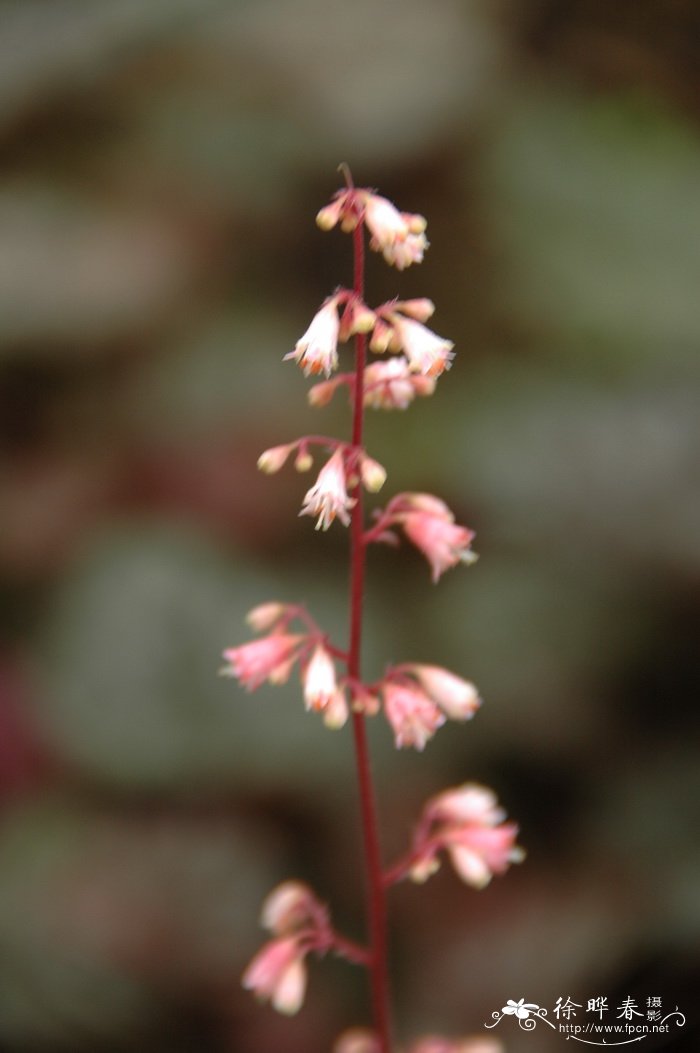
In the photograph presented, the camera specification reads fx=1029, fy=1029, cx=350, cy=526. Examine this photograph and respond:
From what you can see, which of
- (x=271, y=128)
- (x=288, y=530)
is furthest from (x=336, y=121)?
(x=288, y=530)

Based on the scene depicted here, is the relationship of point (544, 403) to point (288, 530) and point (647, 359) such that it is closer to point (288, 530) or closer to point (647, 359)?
point (647, 359)

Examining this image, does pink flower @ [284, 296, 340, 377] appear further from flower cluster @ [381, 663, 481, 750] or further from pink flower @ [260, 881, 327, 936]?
pink flower @ [260, 881, 327, 936]

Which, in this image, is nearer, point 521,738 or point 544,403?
point 521,738

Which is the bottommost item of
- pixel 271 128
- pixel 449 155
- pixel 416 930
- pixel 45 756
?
pixel 416 930

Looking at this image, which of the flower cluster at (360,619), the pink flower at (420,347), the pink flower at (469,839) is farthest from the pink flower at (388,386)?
the pink flower at (469,839)

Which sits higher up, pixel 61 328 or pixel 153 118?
pixel 153 118

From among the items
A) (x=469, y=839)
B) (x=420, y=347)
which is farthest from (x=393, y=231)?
(x=469, y=839)

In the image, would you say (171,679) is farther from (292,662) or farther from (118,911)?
(292,662)

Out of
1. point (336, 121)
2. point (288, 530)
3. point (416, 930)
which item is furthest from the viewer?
point (336, 121)
